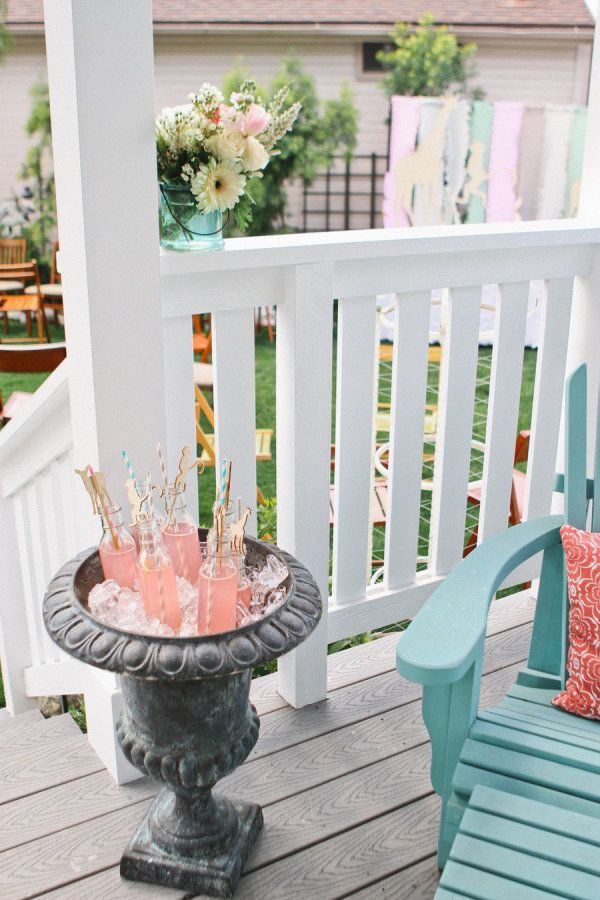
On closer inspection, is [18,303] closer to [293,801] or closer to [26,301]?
[26,301]

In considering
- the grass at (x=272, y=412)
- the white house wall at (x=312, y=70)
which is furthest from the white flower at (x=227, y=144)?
the white house wall at (x=312, y=70)

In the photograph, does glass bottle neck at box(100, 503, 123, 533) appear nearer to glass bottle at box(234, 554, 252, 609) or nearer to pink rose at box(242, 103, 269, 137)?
glass bottle at box(234, 554, 252, 609)

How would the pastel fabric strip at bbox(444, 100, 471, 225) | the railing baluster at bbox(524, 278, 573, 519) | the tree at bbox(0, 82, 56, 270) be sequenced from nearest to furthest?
the railing baluster at bbox(524, 278, 573, 519), the pastel fabric strip at bbox(444, 100, 471, 225), the tree at bbox(0, 82, 56, 270)

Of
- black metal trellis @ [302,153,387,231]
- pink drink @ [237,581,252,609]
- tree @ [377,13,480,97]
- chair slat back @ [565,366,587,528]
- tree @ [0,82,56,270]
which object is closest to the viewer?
pink drink @ [237,581,252,609]

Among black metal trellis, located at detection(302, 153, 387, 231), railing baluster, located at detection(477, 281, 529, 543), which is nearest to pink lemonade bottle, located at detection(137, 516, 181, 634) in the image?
railing baluster, located at detection(477, 281, 529, 543)

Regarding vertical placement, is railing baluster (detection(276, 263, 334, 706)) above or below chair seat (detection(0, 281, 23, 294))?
above

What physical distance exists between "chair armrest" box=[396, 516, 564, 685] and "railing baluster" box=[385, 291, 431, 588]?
533mm

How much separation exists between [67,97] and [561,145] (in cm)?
776

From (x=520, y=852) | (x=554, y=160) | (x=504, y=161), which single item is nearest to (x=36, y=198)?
(x=504, y=161)

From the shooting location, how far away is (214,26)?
10.2 m

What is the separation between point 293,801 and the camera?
2.03 metres

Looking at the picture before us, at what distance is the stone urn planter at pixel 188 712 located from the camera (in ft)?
4.73

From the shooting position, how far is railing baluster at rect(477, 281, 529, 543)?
2504 mm

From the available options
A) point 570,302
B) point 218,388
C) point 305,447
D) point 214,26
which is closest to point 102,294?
point 218,388
